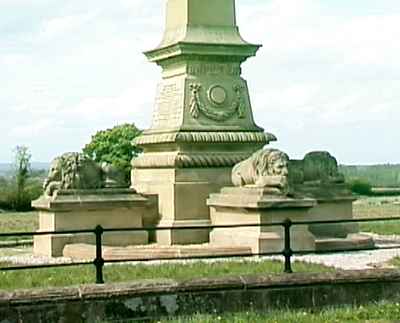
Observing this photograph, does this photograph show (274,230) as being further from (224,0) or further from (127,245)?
(224,0)

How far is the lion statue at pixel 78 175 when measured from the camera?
22.2 metres

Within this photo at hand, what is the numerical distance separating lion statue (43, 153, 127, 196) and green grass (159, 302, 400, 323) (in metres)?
9.17

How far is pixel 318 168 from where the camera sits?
77.3ft

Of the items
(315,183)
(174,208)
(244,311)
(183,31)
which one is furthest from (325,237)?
(244,311)

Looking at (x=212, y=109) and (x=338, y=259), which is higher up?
(x=212, y=109)

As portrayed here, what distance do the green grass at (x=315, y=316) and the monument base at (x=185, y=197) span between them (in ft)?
28.8

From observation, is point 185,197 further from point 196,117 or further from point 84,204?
point 84,204

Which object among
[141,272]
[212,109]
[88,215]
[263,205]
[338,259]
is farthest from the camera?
[212,109]

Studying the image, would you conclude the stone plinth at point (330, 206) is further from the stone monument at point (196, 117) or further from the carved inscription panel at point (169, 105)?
the carved inscription panel at point (169, 105)

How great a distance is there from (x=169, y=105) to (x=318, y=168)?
3.39 metres

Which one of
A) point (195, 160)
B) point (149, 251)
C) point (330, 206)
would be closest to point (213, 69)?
point (195, 160)

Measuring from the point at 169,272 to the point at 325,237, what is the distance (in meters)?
7.00

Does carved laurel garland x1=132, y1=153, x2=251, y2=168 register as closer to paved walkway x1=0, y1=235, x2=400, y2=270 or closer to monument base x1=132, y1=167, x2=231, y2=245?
monument base x1=132, y1=167, x2=231, y2=245

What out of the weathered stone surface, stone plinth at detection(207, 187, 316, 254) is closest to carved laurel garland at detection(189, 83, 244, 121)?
stone plinth at detection(207, 187, 316, 254)
